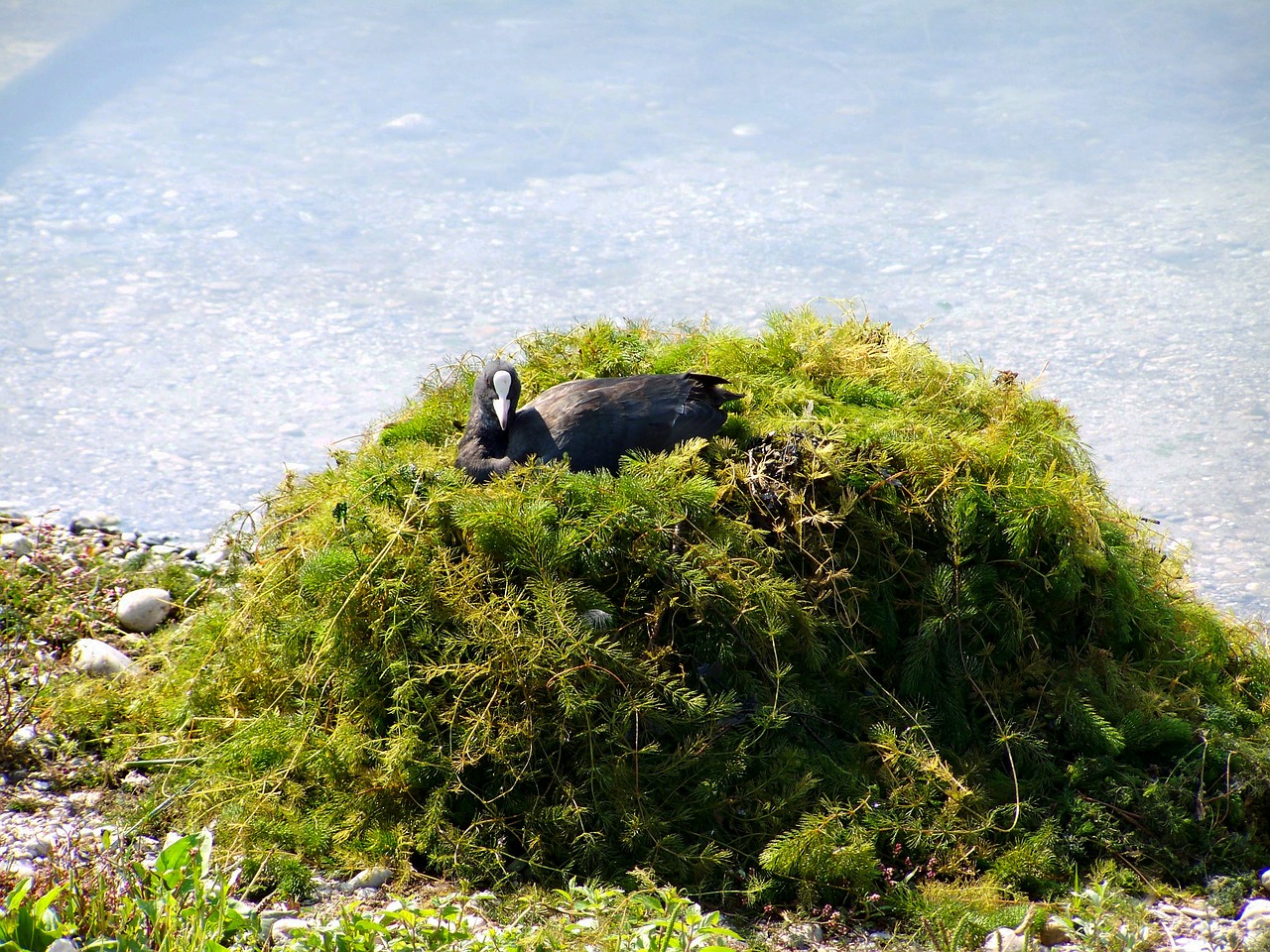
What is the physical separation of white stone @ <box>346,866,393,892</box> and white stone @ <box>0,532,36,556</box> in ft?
8.70

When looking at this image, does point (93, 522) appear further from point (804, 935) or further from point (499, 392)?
point (804, 935)

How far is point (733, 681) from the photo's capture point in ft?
10.6

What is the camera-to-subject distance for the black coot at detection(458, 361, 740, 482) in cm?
346

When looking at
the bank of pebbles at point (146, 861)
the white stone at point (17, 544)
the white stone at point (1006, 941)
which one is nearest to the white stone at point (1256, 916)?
the bank of pebbles at point (146, 861)

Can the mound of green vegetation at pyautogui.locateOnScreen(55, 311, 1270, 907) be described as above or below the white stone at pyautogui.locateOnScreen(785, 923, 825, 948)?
above

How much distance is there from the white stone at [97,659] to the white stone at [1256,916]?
3365mm

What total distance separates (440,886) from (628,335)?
2.20m

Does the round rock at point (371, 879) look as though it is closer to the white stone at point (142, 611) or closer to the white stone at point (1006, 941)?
the white stone at point (1006, 941)

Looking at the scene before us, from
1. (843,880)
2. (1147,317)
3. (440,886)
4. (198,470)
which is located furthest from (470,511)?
(1147,317)

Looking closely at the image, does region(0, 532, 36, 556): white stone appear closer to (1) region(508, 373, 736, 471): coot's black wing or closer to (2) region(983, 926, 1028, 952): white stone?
(1) region(508, 373, 736, 471): coot's black wing

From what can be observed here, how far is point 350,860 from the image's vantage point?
2936 mm

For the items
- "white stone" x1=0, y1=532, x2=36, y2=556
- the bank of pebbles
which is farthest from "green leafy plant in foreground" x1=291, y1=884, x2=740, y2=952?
"white stone" x1=0, y1=532, x2=36, y2=556

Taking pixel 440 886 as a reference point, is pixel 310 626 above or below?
above

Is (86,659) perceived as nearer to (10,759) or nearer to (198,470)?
(10,759)
